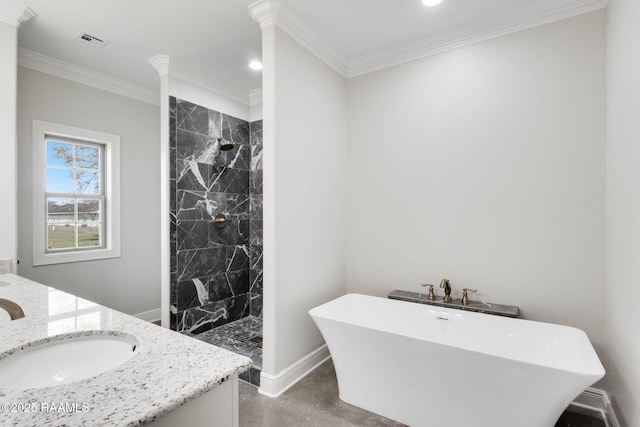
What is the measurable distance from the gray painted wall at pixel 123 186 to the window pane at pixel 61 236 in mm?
198

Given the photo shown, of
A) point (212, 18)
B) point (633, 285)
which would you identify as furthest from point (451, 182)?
point (212, 18)

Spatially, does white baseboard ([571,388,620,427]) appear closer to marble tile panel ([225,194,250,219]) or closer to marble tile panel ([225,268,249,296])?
marble tile panel ([225,268,249,296])

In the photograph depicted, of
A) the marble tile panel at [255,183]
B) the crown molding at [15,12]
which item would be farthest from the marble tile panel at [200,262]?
the crown molding at [15,12]

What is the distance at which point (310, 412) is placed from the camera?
2.14 meters

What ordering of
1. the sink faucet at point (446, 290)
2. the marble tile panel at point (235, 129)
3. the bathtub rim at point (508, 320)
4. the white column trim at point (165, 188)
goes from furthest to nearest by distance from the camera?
the marble tile panel at point (235, 129) → the white column trim at point (165, 188) → the sink faucet at point (446, 290) → the bathtub rim at point (508, 320)

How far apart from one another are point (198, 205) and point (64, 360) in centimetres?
245

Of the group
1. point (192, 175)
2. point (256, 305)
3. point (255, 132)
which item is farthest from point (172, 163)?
point (256, 305)

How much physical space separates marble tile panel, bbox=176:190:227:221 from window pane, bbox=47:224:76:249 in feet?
3.82

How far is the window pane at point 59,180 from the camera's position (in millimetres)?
3180

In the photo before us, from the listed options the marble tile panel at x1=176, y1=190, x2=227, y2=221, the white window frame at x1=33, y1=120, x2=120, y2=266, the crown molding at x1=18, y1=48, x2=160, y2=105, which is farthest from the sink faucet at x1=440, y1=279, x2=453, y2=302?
the crown molding at x1=18, y1=48, x2=160, y2=105

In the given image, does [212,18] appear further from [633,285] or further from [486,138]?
[633,285]

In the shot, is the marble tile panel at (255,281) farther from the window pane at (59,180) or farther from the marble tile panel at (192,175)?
the window pane at (59,180)

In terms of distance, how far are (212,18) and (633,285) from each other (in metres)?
3.09

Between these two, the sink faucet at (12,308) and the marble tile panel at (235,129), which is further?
the marble tile panel at (235,129)
